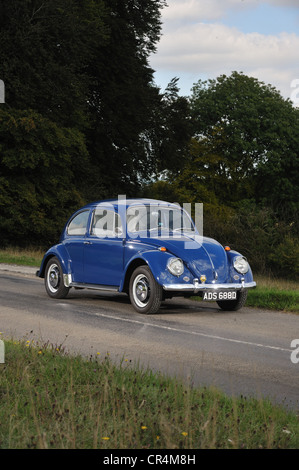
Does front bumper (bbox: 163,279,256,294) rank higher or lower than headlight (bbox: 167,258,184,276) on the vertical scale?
lower

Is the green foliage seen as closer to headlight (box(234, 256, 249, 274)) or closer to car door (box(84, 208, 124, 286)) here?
car door (box(84, 208, 124, 286))

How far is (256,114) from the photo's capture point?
200ft

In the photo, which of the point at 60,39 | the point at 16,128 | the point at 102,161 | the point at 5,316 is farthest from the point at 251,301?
the point at 102,161

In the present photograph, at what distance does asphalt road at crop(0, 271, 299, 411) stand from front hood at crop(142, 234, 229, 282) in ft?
2.55

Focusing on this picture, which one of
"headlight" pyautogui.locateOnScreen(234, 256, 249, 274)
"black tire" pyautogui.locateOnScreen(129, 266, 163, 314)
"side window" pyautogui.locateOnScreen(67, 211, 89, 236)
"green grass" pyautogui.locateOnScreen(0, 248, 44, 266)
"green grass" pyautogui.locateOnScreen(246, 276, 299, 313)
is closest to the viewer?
"black tire" pyautogui.locateOnScreen(129, 266, 163, 314)

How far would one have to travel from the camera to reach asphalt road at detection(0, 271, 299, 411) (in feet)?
25.9

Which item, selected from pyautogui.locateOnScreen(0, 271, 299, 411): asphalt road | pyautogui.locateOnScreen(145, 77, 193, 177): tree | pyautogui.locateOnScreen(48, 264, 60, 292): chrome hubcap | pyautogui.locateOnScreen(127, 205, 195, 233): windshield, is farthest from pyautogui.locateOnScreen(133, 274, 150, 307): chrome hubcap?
pyautogui.locateOnScreen(145, 77, 193, 177): tree

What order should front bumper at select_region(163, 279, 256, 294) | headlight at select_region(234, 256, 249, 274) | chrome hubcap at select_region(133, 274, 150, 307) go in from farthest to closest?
1. headlight at select_region(234, 256, 249, 274)
2. chrome hubcap at select_region(133, 274, 150, 307)
3. front bumper at select_region(163, 279, 256, 294)

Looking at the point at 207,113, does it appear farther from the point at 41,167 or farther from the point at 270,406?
the point at 270,406

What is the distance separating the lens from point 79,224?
15.2 metres

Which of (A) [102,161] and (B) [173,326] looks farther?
(A) [102,161]

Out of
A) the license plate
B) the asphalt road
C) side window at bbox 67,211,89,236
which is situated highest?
side window at bbox 67,211,89,236

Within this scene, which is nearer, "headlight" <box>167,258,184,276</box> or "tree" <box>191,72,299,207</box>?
"headlight" <box>167,258,184,276</box>
